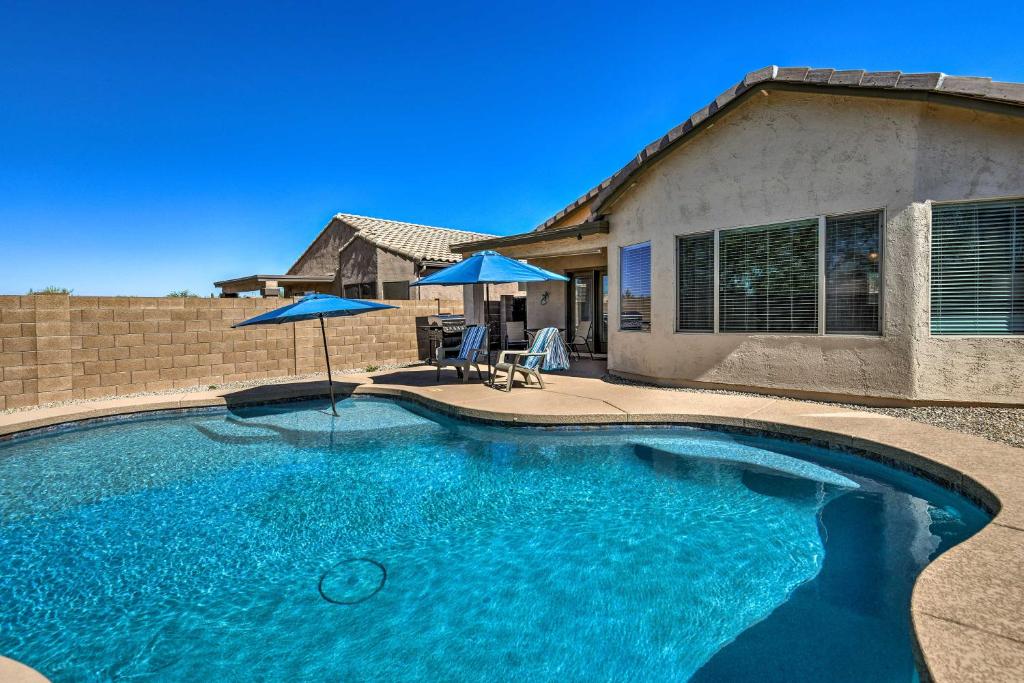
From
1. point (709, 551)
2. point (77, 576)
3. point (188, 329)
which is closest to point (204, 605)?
Answer: point (77, 576)

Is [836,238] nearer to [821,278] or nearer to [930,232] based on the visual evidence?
[821,278]

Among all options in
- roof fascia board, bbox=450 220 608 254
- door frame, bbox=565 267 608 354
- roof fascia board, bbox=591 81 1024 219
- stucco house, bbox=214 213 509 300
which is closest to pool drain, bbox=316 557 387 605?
roof fascia board, bbox=591 81 1024 219

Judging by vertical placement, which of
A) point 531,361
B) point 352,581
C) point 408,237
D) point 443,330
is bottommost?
point 352,581

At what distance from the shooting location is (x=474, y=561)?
13.0 feet

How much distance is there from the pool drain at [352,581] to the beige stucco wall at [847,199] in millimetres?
6792

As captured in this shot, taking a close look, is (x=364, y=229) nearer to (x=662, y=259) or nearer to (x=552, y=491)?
(x=662, y=259)

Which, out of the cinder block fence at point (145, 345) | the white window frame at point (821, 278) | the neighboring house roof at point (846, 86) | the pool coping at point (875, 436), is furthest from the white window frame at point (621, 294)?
the cinder block fence at point (145, 345)

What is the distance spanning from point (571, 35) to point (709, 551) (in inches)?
543

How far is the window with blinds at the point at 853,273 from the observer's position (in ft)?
23.4

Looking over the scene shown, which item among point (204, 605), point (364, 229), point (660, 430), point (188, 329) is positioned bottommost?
point (204, 605)

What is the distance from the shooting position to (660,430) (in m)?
6.90

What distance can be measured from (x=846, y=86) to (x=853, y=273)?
2.63 m

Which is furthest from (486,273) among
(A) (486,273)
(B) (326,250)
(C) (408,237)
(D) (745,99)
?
(B) (326,250)

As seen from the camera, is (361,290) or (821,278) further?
(361,290)
